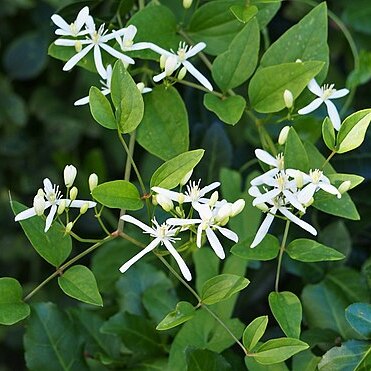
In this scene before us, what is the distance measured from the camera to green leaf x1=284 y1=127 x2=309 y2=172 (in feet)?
1.92

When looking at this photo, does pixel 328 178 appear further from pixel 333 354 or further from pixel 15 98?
pixel 15 98

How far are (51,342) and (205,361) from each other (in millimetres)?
165

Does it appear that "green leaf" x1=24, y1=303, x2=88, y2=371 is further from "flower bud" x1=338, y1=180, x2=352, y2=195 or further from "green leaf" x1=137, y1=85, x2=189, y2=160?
"flower bud" x1=338, y1=180, x2=352, y2=195

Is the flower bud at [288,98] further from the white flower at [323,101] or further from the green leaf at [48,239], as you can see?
the green leaf at [48,239]

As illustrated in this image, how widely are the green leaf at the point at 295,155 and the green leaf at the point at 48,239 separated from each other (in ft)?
0.59

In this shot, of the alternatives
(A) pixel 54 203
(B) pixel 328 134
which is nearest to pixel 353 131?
(B) pixel 328 134

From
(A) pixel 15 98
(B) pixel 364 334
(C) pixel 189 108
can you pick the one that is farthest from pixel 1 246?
(B) pixel 364 334

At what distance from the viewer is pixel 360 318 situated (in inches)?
24.4

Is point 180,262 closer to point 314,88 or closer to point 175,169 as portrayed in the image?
point 175,169

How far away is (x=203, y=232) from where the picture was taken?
59cm

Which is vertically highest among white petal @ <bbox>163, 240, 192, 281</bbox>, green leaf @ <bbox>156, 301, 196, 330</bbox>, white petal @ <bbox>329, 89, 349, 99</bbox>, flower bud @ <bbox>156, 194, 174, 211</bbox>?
white petal @ <bbox>329, 89, 349, 99</bbox>

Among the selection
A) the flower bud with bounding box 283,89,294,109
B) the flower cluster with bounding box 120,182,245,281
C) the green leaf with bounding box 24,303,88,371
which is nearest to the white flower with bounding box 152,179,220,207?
the flower cluster with bounding box 120,182,245,281

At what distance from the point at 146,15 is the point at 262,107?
0.13 metres

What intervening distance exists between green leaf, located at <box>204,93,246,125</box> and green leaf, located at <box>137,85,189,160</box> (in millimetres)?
24
